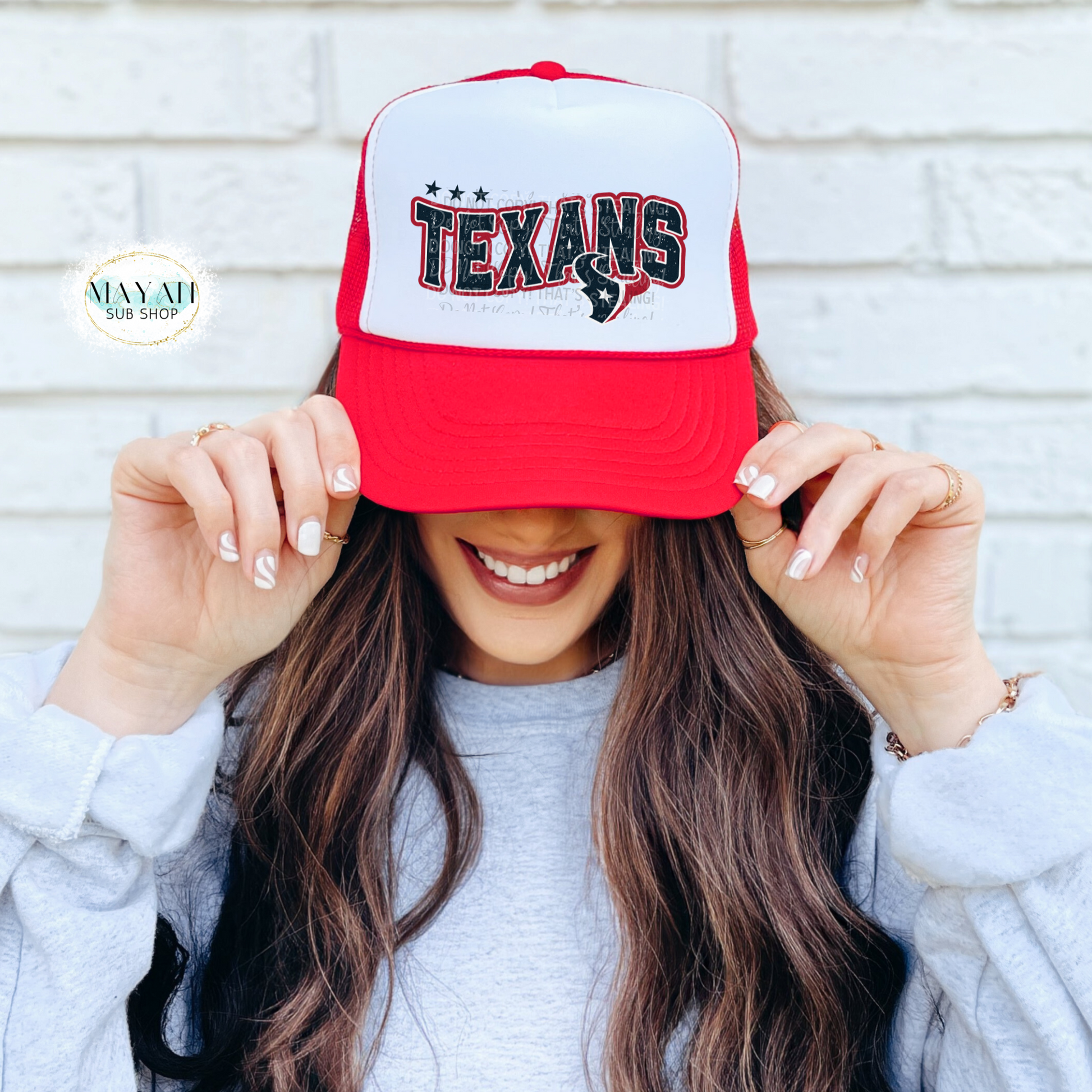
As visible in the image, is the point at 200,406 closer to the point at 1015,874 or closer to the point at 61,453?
the point at 61,453

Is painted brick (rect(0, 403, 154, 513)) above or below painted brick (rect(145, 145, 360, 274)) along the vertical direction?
below

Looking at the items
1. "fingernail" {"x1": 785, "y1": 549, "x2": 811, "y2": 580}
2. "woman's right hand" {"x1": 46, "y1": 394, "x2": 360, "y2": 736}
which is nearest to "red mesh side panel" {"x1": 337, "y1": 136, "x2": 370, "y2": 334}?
"woman's right hand" {"x1": 46, "y1": 394, "x2": 360, "y2": 736}

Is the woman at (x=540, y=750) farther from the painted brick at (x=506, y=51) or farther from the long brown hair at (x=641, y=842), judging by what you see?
the painted brick at (x=506, y=51)

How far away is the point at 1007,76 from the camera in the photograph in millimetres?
1221

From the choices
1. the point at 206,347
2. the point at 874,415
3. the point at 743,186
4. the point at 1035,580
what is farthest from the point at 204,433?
the point at 1035,580

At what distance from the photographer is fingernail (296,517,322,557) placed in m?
0.84

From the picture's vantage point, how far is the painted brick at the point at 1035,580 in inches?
51.4

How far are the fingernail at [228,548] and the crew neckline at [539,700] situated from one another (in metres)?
0.39

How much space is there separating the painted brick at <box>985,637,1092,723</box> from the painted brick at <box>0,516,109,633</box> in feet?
3.83

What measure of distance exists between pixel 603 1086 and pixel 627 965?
11 cm

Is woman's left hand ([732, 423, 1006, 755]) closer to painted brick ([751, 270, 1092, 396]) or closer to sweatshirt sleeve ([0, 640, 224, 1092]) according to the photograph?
painted brick ([751, 270, 1092, 396])

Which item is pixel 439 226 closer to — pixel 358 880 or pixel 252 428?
pixel 252 428

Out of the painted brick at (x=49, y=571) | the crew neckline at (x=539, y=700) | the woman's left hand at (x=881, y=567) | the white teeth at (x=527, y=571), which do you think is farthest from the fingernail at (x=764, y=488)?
the painted brick at (x=49, y=571)

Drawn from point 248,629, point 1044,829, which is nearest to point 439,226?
point 248,629
